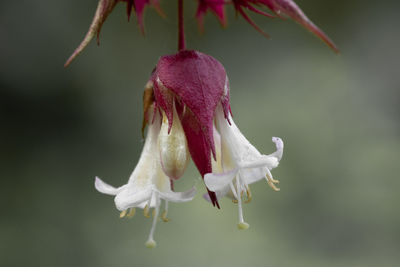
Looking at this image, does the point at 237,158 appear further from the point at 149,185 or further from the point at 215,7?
the point at 215,7

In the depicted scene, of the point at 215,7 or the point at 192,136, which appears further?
the point at 215,7

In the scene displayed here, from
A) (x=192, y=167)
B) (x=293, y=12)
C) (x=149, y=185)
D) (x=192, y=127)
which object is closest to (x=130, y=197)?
(x=149, y=185)

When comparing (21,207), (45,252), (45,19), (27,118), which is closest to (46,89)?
(27,118)

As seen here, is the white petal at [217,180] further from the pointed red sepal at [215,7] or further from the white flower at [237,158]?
the pointed red sepal at [215,7]

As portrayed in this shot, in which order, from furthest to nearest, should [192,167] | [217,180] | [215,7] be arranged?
1. [192,167]
2. [215,7]
3. [217,180]

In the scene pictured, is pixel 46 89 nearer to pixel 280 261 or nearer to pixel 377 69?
pixel 280 261

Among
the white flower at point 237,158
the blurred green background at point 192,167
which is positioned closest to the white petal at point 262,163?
the white flower at point 237,158

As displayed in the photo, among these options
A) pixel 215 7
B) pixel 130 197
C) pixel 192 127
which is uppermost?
pixel 215 7
